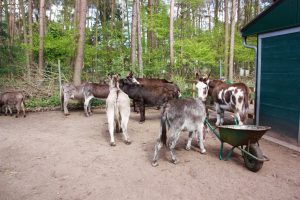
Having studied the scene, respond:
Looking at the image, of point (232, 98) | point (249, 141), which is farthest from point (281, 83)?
point (249, 141)

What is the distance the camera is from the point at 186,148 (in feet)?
20.3

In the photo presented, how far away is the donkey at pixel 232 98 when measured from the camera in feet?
23.3

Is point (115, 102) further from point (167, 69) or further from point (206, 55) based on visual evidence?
point (206, 55)

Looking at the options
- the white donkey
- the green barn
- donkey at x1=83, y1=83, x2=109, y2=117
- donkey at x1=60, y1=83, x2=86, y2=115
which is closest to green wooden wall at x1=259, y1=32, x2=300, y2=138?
the green barn

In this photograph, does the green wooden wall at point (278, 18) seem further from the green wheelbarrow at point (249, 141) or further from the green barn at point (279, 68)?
the green wheelbarrow at point (249, 141)

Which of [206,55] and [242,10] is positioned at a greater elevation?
[242,10]

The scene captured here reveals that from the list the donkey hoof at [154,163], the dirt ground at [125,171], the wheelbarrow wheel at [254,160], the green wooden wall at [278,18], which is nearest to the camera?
the dirt ground at [125,171]

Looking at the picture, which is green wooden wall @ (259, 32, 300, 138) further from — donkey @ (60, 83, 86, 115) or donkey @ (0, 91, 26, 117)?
donkey @ (0, 91, 26, 117)

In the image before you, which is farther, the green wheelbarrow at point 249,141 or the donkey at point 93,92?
the donkey at point 93,92

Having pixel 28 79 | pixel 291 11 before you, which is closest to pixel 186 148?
pixel 291 11

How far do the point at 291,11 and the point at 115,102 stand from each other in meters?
5.11

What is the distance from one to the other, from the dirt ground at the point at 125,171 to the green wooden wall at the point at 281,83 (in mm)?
811

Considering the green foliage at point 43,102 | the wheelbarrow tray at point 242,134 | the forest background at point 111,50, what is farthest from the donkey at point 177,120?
the green foliage at point 43,102

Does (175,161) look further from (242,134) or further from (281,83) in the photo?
(281,83)
